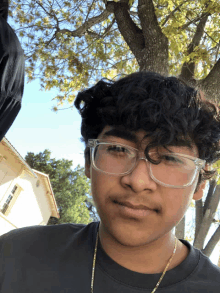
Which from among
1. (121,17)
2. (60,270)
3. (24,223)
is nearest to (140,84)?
(60,270)

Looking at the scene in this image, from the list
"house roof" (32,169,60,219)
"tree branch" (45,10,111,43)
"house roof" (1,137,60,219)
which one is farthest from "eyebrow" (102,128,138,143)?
"house roof" (32,169,60,219)

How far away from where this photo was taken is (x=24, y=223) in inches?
603

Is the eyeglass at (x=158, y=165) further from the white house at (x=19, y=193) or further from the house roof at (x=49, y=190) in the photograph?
the house roof at (x=49, y=190)

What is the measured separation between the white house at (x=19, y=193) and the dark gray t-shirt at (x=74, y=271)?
924cm

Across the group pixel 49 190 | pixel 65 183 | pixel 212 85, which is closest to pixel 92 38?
pixel 212 85

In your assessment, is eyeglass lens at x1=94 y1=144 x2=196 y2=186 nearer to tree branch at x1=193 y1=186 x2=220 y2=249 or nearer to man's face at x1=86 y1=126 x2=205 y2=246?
man's face at x1=86 y1=126 x2=205 y2=246

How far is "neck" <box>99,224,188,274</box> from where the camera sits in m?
1.33

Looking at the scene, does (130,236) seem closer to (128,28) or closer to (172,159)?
(172,159)

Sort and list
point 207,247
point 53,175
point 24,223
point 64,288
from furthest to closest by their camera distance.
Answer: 1. point 53,175
2. point 24,223
3. point 207,247
4. point 64,288

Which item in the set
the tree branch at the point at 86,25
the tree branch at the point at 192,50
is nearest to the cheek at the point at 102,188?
the tree branch at the point at 192,50

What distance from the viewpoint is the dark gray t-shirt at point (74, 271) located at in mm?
1234

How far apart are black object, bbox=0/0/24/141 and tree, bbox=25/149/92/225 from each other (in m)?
25.1

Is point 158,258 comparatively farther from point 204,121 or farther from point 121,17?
point 121,17

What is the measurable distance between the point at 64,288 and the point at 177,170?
2.71 feet
